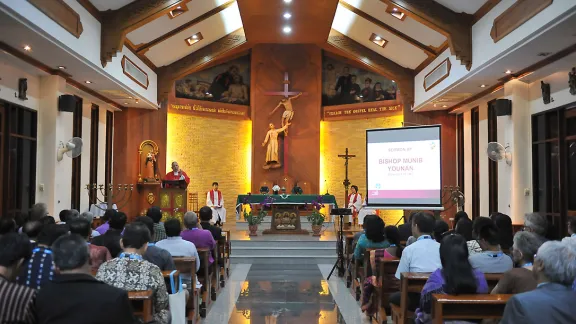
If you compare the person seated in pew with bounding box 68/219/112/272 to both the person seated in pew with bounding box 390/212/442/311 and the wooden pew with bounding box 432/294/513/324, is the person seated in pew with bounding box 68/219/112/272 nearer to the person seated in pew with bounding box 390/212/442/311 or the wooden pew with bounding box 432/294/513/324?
the person seated in pew with bounding box 390/212/442/311

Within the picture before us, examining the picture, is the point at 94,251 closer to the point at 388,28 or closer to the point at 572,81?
the point at 572,81

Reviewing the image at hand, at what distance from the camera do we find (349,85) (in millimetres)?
15734

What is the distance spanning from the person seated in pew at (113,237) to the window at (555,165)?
20.0 ft

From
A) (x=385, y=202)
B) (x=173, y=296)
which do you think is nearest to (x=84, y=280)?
(x=173, y=296)

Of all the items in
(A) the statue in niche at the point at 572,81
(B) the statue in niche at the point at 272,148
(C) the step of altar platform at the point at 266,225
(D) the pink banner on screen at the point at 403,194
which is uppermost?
(A) the statue in niche at the point at 572,81

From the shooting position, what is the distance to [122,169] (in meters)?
13.4

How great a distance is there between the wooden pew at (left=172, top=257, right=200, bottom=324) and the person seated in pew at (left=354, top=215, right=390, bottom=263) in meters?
1.92

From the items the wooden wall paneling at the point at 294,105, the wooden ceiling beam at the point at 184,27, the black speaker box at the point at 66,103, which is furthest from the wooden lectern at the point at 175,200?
the black speaker box at the point at 66,103

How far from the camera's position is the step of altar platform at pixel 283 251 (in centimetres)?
1019

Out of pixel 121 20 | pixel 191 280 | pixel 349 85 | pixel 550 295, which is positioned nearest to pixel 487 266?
pixel 550 295

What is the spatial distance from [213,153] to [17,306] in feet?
42.8

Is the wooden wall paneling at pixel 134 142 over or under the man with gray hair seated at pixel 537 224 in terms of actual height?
over

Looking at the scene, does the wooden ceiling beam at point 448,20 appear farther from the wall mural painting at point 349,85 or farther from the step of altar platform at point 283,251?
the wall mural painting at point 349,85

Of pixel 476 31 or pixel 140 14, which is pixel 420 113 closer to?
pixel 476 31
